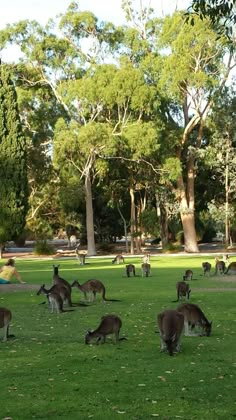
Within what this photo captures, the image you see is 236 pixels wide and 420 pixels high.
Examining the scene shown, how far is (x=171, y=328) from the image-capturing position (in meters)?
9.56

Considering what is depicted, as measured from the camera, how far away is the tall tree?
47.7 metres

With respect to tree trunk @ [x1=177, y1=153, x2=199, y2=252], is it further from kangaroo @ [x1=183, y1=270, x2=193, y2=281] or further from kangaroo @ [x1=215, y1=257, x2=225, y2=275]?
kangaroo @ [x1=183, y1=270, x2=193, y2=281]

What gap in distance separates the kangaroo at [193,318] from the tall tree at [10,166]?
37.4 meters

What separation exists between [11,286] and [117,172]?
3321cm

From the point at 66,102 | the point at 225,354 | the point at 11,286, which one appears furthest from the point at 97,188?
the point at 225,354

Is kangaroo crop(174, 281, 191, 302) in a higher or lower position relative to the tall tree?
lower

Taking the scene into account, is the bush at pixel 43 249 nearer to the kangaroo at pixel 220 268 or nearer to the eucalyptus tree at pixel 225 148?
the eucalyptus tree at pixel 225 148

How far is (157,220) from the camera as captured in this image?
194 ft

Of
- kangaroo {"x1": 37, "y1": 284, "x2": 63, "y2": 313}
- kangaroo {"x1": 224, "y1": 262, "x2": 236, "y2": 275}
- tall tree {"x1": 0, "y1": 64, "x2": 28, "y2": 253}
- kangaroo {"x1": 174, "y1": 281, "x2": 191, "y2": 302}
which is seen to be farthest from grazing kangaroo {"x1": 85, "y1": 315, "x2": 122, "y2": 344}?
tall tree {"x1": 0, "y1": 64, "x2": 28, "y2": 253}

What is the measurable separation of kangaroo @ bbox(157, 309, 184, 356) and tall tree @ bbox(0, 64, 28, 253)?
39.0 metres

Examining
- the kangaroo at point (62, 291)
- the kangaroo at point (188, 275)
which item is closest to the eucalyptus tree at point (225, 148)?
the kangaroo at point (188, 275)

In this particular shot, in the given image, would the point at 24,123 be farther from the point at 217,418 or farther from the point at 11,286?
the point at 217,418

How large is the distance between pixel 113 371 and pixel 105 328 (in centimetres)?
196

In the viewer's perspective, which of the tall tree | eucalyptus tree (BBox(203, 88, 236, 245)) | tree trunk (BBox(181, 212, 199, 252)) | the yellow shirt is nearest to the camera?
the yellow shirt
